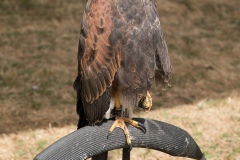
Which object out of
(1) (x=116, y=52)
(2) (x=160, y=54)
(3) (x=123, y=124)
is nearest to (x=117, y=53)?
(1) (x=116, y=52)

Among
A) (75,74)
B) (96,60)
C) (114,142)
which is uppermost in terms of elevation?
(96,60)

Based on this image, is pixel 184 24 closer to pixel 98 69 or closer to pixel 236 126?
pixel 236 126

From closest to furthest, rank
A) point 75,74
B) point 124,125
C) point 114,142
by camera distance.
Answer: point 114,142, point 124,125, point 75,74

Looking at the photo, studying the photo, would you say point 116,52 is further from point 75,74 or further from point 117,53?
point 75,74

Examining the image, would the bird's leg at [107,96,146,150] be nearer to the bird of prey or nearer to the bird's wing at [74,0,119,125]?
the bird of prey

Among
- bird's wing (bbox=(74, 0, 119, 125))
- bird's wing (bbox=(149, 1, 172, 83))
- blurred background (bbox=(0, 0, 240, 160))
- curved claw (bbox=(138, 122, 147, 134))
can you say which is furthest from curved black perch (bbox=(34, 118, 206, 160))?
blurred background (bbox=(0, 0, 240, 160))

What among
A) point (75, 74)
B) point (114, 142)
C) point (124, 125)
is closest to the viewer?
point (114, 142)

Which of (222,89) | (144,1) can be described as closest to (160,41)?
(144,1)

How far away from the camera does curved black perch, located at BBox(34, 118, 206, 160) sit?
2.43 meters

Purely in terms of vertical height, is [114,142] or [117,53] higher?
[117,53]

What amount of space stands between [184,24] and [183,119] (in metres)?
3.27

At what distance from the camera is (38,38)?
23.9 feet

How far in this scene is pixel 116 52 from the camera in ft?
8.94

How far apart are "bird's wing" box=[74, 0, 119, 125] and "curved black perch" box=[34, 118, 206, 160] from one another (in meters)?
0.14
